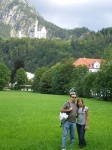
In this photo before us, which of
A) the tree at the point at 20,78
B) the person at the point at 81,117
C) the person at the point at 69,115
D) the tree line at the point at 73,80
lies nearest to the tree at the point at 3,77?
the tree line at the point at 73,80

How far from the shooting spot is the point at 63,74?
105 metres

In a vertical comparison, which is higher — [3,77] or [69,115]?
[3,77]

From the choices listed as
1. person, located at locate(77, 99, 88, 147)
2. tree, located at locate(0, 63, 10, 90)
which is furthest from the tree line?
person, located at locate(77, 99, 88, 147)

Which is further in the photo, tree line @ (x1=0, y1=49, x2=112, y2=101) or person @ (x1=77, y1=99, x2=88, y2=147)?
tree line @ (x1=0, y1=49, x2=112, y2=101)

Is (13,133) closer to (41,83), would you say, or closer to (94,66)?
(41,83)

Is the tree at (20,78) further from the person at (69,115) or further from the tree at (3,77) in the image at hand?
the person at (69,115)

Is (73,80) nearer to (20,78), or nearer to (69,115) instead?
(20,78)

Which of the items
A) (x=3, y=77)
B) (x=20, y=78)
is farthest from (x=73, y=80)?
(x=20, y=78)

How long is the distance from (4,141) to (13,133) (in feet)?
9.39

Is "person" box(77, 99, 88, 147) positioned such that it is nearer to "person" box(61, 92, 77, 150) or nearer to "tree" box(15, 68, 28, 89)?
"person" box(61, 92, 77, 150)

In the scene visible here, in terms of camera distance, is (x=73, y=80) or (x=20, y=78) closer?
(x=73, y=80)

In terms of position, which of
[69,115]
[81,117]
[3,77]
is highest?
[3,77]

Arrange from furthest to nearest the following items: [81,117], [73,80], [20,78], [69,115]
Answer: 1. [20,78]
2. [73,80]
3. [81,117]
4. [69,115]

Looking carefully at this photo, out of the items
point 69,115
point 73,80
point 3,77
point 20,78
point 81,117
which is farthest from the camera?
point 20,78
